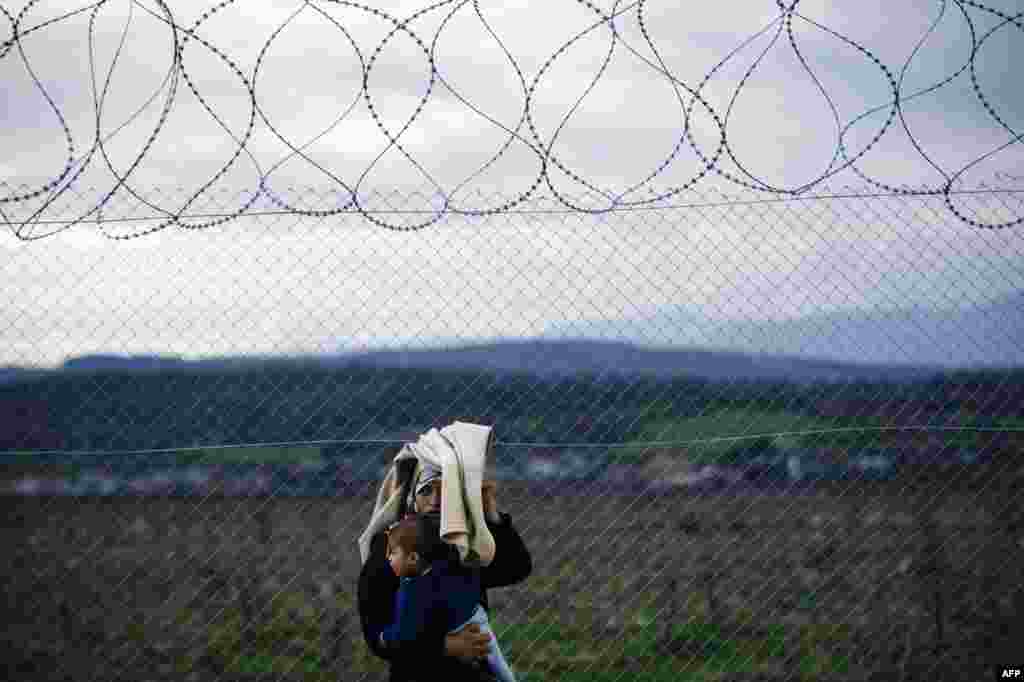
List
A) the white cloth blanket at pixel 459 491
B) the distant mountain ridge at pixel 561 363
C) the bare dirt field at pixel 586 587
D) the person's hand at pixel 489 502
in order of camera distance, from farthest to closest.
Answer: the bare dirt field at pixel 586 587, the distant mountain ridge at pixel 561 363, the person's hand at pixel 489 502, the white cloth blanket at pixel 459 491

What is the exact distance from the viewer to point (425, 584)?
146 inches

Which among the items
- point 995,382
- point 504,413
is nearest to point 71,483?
point 504,413

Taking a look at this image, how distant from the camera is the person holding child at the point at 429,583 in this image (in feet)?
12.1

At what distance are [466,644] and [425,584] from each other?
229 mm

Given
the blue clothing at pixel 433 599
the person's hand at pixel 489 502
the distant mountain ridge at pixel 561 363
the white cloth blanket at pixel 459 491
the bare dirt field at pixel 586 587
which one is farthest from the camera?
the bare dirt field at pixel 586 587

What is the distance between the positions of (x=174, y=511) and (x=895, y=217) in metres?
4.13

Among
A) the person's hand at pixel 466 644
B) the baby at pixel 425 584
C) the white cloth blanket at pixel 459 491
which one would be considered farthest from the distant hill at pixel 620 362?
the person's hand at pixel 466 644

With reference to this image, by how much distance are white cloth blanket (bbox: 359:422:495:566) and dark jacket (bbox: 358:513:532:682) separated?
0.39ft

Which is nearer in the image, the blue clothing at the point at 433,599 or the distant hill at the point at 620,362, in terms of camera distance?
the blue clothing at the point at 433,599

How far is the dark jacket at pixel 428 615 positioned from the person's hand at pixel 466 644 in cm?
3

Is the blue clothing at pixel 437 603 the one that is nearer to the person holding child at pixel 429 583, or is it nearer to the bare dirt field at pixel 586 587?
the person holding child at pixel 429 583

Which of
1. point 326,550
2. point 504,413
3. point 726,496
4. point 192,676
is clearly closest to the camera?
point 192,676

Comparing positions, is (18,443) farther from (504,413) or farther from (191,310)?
(504,413)

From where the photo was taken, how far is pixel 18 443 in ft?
19.0
